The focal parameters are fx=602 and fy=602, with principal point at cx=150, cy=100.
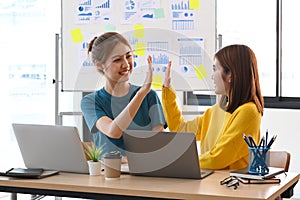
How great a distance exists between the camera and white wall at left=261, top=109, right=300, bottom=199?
464 centimetres

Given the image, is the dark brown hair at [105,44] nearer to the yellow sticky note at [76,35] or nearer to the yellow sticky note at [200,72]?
the yellow sticky note at [200,72]

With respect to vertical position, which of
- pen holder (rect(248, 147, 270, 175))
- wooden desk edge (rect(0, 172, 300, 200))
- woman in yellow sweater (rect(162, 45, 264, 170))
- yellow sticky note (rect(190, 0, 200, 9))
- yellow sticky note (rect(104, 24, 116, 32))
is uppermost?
yellow sticky note (rect(190, 0, 200, 9))

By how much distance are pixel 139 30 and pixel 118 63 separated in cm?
149

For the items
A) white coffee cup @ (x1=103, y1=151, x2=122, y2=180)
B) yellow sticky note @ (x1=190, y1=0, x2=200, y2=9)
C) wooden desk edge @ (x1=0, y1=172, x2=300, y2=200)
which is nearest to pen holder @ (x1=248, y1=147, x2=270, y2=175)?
wooden desk edge @ (x1=0, y1=172, x2=300, y2=200)

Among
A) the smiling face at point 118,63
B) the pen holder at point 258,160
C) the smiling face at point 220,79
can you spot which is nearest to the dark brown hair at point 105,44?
the smiling face at point 118,63

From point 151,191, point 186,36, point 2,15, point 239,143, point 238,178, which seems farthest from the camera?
point 2,15

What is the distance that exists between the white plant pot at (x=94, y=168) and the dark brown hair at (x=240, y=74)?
0.64 m

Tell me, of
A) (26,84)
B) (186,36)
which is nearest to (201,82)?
(186,36)

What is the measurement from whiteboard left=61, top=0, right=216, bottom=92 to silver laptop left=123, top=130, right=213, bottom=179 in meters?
1.73

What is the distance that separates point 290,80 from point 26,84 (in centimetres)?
213

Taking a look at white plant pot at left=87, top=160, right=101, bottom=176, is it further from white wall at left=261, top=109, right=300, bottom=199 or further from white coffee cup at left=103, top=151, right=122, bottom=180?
white wall at left=261, top=109, right=300, bottom=199

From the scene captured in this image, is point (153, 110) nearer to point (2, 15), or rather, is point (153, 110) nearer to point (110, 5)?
point (110, 5)

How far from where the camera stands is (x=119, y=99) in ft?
9.04

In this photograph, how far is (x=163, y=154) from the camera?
2242 mm
